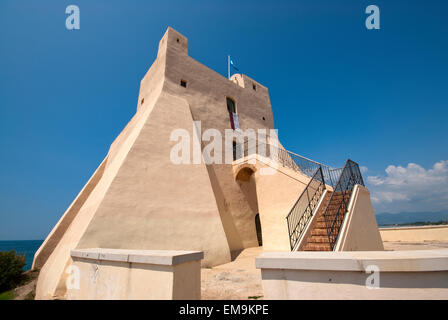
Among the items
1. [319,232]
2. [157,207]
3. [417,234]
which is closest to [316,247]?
[319,232]

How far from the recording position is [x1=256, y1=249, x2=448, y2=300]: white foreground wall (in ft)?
5.83

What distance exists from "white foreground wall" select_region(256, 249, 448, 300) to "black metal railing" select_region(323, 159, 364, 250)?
409cm

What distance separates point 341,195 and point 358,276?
631 centimetres

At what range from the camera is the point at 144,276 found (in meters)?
3.02

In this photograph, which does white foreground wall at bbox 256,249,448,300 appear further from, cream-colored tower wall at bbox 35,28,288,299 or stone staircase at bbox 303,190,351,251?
cream-colored tower wall at bbox 35,28,288,299

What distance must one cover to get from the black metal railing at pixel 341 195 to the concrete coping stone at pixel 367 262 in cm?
411

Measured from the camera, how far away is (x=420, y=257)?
178 cm

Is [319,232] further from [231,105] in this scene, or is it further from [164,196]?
[231,105]

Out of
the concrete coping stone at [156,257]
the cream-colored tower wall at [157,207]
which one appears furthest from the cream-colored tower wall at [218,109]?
the concrete coping stone at [156,257]

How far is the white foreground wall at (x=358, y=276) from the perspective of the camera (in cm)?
178

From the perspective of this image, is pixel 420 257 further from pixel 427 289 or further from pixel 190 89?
pixel 190 89

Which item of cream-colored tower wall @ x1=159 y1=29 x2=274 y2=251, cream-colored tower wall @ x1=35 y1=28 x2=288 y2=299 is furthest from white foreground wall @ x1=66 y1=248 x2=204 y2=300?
cream-colored tower wall @ x1=159 y1=29 x2=274 y2=251
